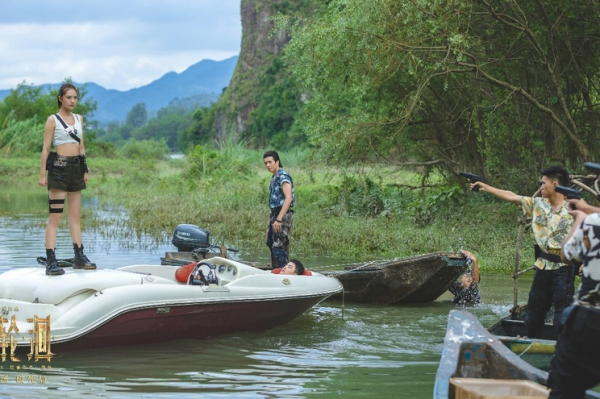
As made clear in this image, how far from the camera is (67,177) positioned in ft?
28.4

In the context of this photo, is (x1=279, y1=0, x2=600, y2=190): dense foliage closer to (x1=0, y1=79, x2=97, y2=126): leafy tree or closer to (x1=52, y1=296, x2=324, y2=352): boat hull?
(x1=52, y1=296, x2=324, y2=352): boat hull

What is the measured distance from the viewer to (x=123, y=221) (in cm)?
2020

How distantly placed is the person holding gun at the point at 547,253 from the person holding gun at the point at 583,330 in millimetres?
2412

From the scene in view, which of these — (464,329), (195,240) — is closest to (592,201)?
(195,240)

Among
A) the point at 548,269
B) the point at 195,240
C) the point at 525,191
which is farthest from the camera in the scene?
the point at 525,191

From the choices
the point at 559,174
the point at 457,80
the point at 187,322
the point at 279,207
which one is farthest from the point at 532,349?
the point at 457,80

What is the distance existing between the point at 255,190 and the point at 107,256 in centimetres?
891

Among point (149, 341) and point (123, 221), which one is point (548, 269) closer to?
point (149, 341)

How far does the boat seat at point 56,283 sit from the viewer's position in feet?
27.5

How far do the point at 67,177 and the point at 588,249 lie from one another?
5.54 meters

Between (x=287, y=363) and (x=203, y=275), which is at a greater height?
(x=203, y=275)

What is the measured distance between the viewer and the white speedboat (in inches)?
316

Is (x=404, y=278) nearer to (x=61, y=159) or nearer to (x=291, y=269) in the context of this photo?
(x=291, y=269)

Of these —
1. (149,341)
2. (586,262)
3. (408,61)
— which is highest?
(408,61)
